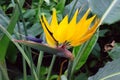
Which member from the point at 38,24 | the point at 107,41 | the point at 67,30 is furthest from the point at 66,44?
the point at 107,41

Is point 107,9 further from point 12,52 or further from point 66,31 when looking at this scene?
point 12,52

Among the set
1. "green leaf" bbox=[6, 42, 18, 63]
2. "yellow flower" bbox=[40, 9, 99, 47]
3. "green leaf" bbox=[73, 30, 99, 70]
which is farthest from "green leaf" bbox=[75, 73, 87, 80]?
"yellow flower" bbox=[40, 9, 99, 47]

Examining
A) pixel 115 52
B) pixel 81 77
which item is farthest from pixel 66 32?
pixel 81 77

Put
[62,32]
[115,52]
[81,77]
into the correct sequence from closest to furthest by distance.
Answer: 1. [62,32]
2. [115,52]
3. [81,77]

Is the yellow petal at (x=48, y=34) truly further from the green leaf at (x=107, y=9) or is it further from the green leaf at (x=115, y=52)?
the green leaf at (x=115, y=52)

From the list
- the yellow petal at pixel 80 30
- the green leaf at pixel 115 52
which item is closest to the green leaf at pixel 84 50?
the green leaf at pixel 115 52
